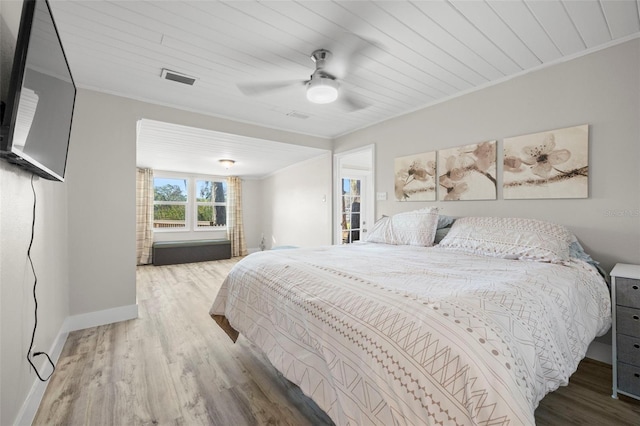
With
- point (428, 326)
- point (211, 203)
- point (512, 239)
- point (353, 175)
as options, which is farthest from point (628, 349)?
point (211, 203)

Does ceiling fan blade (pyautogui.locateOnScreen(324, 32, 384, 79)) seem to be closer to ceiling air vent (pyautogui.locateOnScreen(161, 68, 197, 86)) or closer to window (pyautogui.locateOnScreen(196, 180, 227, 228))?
ceiling air vent (pyautogui.locateOnScreen(161, 68, 197, 86))

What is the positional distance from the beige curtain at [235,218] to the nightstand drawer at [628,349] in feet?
22.4

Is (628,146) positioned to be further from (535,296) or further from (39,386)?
(39,386)

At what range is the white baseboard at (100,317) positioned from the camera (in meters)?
2.61

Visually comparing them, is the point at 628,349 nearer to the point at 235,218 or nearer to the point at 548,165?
the point at 548,165

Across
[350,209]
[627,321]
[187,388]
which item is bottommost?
[187,388]

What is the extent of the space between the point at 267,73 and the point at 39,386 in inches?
107

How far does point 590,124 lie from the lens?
2143mm

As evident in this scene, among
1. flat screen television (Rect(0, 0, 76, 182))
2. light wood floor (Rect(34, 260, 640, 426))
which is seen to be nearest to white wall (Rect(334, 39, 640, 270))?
light wood floor (Rect(34, 260, 640, 426))

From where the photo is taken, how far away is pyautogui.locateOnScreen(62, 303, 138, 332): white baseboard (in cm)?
261

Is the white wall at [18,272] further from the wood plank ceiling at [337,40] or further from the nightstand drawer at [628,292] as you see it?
the nightstand drawer at [628,292]

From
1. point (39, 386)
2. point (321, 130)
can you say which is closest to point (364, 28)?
point (321, 130)

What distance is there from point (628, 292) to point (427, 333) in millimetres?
1704

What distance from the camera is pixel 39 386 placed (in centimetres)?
163
